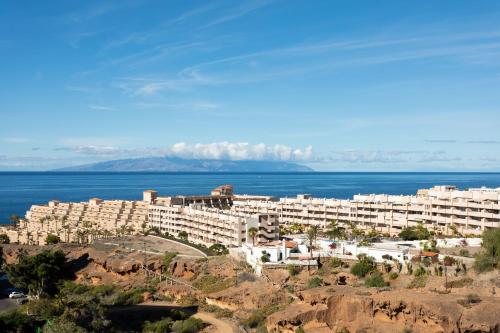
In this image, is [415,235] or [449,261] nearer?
[449,261]

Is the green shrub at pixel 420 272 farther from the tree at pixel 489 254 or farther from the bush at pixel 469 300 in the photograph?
the bush at pixel 469 300

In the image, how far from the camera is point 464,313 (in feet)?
135

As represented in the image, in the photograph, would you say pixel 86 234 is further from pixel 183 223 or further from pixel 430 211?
pixel 430 211

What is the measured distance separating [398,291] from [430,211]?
4071cm

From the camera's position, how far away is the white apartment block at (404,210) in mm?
78375

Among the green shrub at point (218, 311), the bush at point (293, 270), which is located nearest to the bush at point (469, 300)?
the bush at point (293, 270)

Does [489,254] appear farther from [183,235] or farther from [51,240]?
[51,240]

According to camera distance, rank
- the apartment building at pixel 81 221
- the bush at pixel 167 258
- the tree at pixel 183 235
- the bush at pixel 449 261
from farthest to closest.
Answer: the apartment building at pixel 81 221 < the tree at pixel 183 235 < the bush at pixel 167 258 < the bush at pixel 449 261

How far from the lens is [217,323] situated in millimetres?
52875

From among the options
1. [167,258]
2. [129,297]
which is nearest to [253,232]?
[167,258]

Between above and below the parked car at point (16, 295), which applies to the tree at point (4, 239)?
above

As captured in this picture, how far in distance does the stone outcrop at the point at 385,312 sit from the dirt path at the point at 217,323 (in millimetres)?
4266

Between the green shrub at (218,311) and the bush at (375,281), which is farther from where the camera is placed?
the green shrub at (218,311)

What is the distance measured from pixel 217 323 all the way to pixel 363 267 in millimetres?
15606
